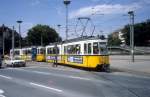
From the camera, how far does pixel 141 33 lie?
12481 cm

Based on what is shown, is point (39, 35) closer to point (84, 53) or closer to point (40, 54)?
point (40, 54)

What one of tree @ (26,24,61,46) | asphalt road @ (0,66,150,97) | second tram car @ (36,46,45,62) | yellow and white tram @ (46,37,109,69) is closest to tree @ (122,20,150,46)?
tree @ (26,24,61,46)

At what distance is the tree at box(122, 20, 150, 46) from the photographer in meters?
125

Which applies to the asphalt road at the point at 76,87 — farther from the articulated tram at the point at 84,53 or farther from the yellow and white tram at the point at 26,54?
the yellow and white tram at the point at 26,54

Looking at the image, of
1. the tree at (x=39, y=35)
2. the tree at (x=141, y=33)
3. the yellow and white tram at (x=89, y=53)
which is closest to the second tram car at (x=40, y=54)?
the yellow and white tram at (x=89, y=53)

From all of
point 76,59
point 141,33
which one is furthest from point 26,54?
point 141,33

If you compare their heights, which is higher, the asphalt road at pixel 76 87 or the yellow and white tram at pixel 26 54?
the yellow and white tram at pixel 26 54

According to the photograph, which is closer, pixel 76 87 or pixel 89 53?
pixel 76 87

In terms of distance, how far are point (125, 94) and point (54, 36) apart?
103876 millimetres

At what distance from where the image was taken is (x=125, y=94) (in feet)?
48.8

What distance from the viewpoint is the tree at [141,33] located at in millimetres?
124562

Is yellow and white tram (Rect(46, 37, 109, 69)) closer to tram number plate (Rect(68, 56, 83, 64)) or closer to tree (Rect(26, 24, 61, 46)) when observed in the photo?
tram number plate (Rect(68, 56, 83, 64))

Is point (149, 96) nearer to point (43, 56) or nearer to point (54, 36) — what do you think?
point (43, 56)

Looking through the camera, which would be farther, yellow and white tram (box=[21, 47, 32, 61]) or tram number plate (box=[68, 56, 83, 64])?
yellow and white tram (box=[21, 47, 32, 61])
